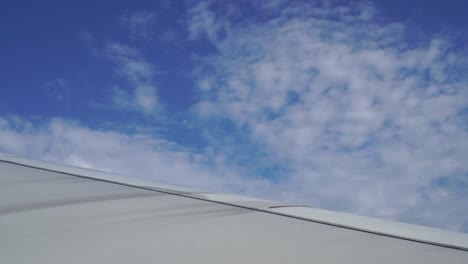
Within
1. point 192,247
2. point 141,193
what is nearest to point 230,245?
point 192,247

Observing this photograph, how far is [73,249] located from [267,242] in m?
1.17

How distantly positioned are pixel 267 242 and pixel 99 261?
103cm

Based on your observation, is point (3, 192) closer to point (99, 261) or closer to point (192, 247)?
point (99, 261)

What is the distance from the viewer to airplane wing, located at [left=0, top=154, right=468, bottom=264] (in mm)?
2010

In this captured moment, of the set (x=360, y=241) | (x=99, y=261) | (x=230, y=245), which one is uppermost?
(x=360, y=241)

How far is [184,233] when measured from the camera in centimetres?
245

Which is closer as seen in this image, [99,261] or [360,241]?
[99,261]

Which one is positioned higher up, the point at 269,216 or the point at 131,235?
the point at 269,216

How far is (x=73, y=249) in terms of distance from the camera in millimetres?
2016

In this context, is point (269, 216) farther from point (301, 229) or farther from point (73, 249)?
point (73, 249)

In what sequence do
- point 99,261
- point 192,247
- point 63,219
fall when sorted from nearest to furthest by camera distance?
1. point 99,261
2. point 192,247
3. point 63,219

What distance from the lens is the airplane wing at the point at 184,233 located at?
6.59ft

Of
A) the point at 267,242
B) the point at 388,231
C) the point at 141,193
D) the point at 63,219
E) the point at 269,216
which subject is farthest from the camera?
the point at 141,193

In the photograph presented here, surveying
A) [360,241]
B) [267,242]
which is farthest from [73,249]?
[360,241]
